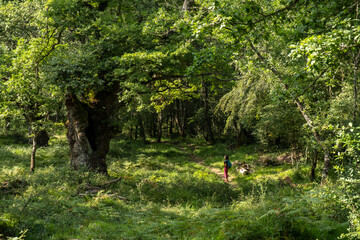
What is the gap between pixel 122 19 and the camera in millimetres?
14109

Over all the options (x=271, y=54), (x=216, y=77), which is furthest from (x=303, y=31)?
(x=216, y=77)

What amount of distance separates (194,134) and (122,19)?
75.7 feet

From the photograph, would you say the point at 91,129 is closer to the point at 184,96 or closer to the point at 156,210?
the point at 184,96

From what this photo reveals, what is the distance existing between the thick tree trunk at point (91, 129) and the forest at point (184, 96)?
0.16 ft

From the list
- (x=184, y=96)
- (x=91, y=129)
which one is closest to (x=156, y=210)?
(x=91, y=129)

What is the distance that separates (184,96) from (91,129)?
607 centimetres

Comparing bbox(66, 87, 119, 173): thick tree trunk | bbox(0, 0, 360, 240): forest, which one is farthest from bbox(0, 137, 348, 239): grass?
bbox(66, 87, 119, 173): thick tree trunk

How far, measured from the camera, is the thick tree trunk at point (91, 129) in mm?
12078

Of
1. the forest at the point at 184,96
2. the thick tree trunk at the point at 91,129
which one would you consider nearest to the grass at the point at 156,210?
the forest at the point at 184,96

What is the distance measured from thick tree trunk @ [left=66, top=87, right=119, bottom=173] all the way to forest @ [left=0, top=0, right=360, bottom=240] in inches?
2.0

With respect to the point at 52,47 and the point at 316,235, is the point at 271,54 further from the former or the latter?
the point at 52,47

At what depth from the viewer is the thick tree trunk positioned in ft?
39.6

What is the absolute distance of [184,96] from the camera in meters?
16.2

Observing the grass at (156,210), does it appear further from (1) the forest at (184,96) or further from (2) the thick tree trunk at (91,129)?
(2) the thick tree trunk at (91,129)
